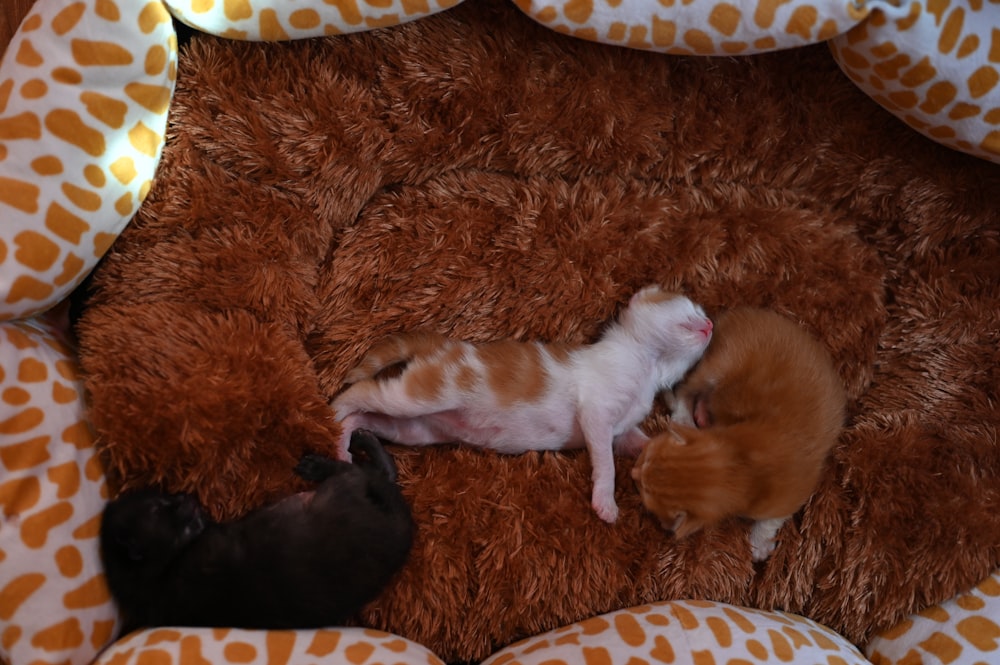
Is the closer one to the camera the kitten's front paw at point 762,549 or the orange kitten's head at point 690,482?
the orange kitten's head at point 690,482

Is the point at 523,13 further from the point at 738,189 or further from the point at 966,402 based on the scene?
the point at 966,402

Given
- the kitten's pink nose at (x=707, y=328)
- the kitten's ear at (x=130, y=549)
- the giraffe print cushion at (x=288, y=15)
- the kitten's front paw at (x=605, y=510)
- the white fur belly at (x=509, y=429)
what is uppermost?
the giraffe print cushion at (x=288, y=15)

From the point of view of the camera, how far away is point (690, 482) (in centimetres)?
141

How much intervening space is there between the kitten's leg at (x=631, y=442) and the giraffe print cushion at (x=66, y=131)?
1133mm

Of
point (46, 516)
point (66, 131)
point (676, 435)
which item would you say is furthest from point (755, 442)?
point (66, 131)

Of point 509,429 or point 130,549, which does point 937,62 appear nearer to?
point 509,429

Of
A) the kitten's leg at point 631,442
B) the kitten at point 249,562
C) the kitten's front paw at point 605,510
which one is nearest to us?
the kitten at point 249,562

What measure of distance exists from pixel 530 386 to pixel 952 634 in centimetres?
97

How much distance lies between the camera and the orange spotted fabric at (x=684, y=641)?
51.0 inches

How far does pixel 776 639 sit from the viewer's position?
1.36m

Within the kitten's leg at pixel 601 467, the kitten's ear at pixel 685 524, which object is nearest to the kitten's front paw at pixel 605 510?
the kitten's leg at pixel 601 467

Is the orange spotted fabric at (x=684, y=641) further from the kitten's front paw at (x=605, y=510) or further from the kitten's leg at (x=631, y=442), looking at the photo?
the kitten's leg at (x=631, y=442)

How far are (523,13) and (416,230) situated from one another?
496mm

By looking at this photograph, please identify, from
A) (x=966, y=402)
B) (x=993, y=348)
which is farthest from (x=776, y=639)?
(x=993, y=348)
